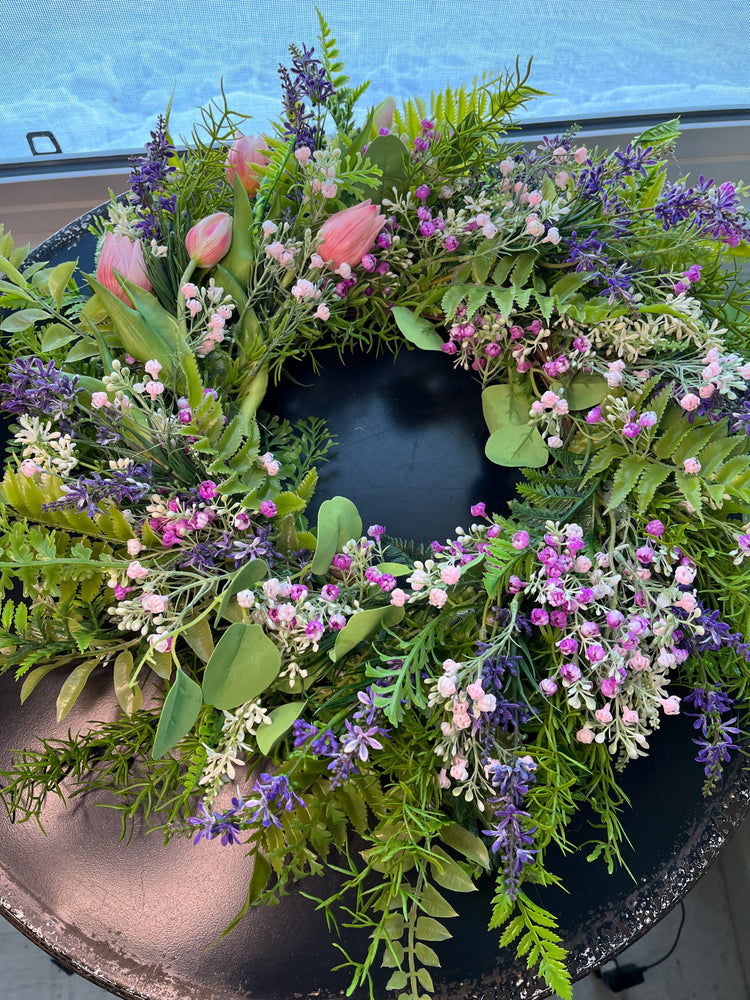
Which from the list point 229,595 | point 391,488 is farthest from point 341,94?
point 229,595

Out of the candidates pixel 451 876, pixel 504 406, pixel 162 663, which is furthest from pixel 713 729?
pixel 162 663

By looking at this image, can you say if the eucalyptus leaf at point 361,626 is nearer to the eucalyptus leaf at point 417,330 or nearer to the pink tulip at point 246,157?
the eucalyptus leaf at point 417,330

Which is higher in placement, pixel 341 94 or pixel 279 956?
pixel 341 94

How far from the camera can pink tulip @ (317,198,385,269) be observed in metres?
0.78

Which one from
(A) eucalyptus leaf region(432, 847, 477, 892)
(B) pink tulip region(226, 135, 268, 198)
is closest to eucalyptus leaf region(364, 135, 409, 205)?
(B) pink tulip region(226, 135, 268, 198)

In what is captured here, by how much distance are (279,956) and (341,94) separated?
868mm

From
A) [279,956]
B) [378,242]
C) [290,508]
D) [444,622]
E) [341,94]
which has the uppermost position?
[341,94]

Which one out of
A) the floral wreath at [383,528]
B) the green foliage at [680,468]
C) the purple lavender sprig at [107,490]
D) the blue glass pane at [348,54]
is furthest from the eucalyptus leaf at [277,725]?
the blue glass pane at [348,54]

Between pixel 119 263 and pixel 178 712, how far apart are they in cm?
46

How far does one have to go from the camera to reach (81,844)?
69 cm

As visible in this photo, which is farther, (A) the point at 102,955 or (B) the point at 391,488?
(B) the point at 391,488

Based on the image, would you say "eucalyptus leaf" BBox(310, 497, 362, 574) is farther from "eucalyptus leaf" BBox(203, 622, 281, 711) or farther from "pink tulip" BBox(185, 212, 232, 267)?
"pink tulip" BBox(185, 212, 232, 267)

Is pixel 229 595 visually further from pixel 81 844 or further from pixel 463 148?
pixel 463 148

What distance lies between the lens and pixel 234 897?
2.18 feet
